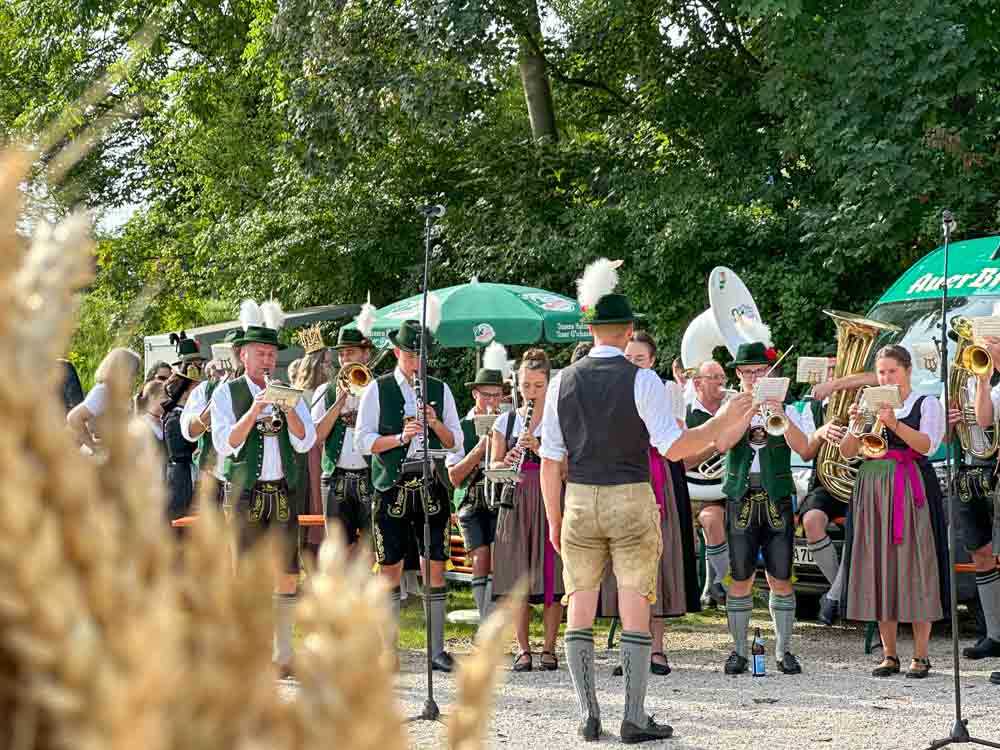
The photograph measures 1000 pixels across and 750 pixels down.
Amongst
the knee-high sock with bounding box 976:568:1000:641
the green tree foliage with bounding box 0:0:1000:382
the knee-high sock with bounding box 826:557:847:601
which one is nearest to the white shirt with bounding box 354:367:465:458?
the knee-high sock with bounding box 826:557:847:601

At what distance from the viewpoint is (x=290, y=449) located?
323 inches

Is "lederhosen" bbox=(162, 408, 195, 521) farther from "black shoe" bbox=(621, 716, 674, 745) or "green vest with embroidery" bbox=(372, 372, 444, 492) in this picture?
"black shoe" bbox=(621, 716, 674, 745)

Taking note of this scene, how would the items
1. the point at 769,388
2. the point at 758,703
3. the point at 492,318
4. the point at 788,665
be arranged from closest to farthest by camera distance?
the point at 758,703 < the point at 769,388 < the point at 788,665 < the point at 492,318

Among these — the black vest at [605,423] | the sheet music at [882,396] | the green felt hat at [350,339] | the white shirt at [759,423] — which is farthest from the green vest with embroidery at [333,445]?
the sheet music at [882,396]

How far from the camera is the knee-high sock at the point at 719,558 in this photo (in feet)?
31.0

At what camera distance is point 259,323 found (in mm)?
9266

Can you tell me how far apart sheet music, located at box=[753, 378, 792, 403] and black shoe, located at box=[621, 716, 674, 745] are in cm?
217

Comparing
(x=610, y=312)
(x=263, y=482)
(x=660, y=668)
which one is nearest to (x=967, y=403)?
(x=660, y=668)

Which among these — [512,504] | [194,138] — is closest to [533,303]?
[512,504]

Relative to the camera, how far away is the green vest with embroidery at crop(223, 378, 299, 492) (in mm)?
7892

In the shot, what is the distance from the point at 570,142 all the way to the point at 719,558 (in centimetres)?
1084

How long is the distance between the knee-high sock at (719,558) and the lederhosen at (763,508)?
2.80 feet

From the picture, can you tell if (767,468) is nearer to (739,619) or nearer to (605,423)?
(739,619)

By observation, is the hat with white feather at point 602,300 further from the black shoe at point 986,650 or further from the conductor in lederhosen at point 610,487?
the black shoe at point 986,650
